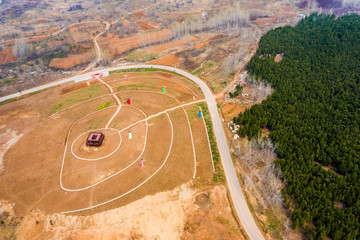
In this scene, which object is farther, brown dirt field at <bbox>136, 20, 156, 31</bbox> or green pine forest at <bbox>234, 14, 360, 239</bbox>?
brown dirt field at <bbox>136, 20, 156, 31</bbox>

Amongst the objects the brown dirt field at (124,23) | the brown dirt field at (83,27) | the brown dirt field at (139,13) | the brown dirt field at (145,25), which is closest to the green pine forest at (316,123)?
the brown dirt field at (145,25)

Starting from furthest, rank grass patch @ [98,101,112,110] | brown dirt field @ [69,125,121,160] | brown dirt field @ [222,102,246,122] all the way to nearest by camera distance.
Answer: grass patch @ [98,101,112,110], brown dirt field @ [222,102,246,122], brown dirt field @ [69,125,121,160]

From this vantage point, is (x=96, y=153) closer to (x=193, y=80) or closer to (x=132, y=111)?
(x=132, y=111)

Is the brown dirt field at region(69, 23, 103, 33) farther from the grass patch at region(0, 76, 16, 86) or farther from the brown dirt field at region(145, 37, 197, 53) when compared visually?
the grass patch at region(0, 76, 16, 86)

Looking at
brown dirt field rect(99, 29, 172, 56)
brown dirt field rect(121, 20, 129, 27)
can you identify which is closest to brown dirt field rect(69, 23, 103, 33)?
brown dirt field rect(121, 20, 129, 27)

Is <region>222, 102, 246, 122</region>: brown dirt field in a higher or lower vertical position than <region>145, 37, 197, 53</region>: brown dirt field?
lower

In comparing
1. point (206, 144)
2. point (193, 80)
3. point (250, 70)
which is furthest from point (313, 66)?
point (206, 144)

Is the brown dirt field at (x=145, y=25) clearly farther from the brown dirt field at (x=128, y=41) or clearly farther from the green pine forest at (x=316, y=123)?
the green pine forest at (x=316, y=123)
